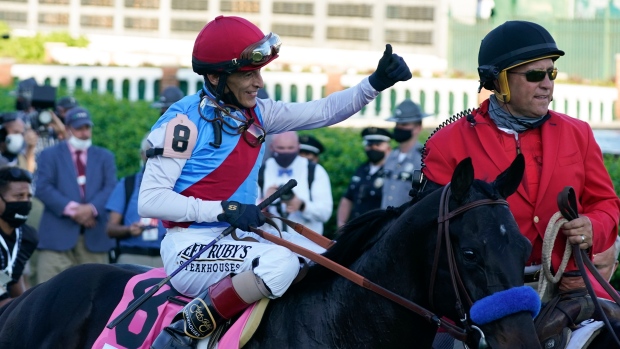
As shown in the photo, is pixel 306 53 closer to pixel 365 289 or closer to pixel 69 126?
pixel 69 126

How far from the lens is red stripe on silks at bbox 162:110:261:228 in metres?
5.27

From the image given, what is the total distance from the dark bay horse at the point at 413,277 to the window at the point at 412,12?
22211 mm

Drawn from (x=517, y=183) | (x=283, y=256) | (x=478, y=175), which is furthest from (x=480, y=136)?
(x=283, y=256)

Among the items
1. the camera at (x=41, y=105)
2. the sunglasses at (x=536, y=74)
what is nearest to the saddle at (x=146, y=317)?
the sunglasses at (x=536, y=74)

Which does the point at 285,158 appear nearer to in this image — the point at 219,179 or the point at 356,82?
the point at 219,179

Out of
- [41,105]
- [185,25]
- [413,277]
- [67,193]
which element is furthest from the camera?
[185,25]

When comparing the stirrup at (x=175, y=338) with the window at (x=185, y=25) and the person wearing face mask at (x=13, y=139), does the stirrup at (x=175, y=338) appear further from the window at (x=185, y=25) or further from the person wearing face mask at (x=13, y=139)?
the window at (x=185, y=25)

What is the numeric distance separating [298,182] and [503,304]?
561 centimetres

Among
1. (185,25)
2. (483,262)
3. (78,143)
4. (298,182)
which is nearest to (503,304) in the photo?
(483,262)

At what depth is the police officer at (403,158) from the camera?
30.9 ft

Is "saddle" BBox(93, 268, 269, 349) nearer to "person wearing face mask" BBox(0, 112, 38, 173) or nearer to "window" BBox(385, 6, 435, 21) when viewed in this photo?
"person wearing face mask" BBox(0, 112, 38, 173)

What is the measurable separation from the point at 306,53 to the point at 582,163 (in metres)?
21.6

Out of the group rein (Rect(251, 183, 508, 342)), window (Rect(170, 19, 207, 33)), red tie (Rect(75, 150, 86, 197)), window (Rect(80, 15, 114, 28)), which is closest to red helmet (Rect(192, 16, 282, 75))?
rein (Rect(251, 183, 508, 342))

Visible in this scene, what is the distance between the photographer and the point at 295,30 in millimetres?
27141
